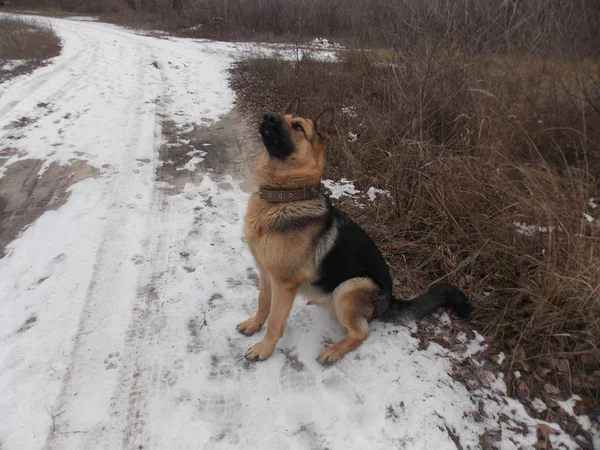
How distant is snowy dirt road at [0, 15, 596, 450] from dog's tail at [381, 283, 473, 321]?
0.72 ft

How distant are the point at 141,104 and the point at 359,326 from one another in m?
7.34

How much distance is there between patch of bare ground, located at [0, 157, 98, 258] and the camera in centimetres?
399

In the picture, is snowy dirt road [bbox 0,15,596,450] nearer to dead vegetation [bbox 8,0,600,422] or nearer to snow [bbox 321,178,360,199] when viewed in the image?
dead vegetation [bbox 8,0,600,422]

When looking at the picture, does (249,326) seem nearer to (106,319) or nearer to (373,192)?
(106,319)

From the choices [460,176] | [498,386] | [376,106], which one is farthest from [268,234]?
[376,106]

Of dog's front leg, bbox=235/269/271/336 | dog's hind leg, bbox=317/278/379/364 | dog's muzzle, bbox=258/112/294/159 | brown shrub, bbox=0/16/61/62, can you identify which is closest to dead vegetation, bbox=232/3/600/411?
dog's hind leg, bbox=317/278/379/364

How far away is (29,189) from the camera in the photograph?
457 centimetres

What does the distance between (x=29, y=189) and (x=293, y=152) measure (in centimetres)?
423

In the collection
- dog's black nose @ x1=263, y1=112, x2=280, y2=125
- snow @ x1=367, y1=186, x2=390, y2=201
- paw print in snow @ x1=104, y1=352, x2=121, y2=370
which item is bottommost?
paw print in snow @ x1=104, y1=352, x2=121, y2=370

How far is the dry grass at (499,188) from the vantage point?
2.73 m

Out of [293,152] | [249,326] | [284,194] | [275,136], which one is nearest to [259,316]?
[249,326]

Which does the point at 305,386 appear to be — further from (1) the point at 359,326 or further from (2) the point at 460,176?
(2) the point at 460,176

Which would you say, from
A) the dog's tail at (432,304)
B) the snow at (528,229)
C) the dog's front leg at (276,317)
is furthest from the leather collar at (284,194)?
the snow at (528,229)

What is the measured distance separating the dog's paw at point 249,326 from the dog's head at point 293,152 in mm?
1253
